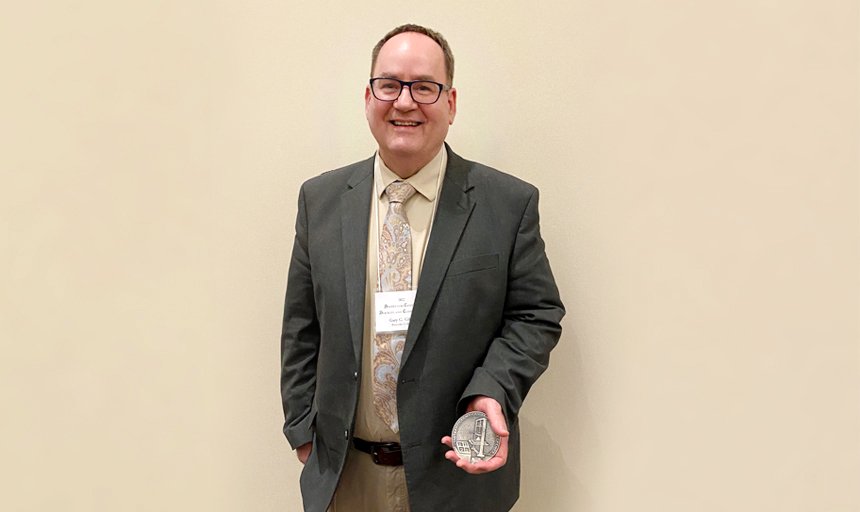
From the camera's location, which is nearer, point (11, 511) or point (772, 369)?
point (772, 369)

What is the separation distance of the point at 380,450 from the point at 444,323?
425 mm

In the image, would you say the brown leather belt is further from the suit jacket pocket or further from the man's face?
the man's face

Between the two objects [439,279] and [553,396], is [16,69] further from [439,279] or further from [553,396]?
[553,396]

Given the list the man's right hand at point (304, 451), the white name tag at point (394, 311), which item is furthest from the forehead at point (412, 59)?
the man's right hand at point (304, 451)

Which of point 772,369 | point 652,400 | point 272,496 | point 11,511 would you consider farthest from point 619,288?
point 11,511

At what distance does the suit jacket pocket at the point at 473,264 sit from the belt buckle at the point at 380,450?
53cm

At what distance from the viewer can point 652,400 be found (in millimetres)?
2355

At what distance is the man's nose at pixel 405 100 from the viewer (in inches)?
73.2

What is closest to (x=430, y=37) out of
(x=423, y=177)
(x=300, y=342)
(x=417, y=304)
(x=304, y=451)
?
(x=423, y=177)

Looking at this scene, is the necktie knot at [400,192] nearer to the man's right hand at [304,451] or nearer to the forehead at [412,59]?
the forehead at [412,59]

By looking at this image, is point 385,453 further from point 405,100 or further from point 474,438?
point 405,100

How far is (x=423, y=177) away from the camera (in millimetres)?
1987

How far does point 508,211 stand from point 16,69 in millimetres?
1901

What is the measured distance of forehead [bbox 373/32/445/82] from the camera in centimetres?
188
